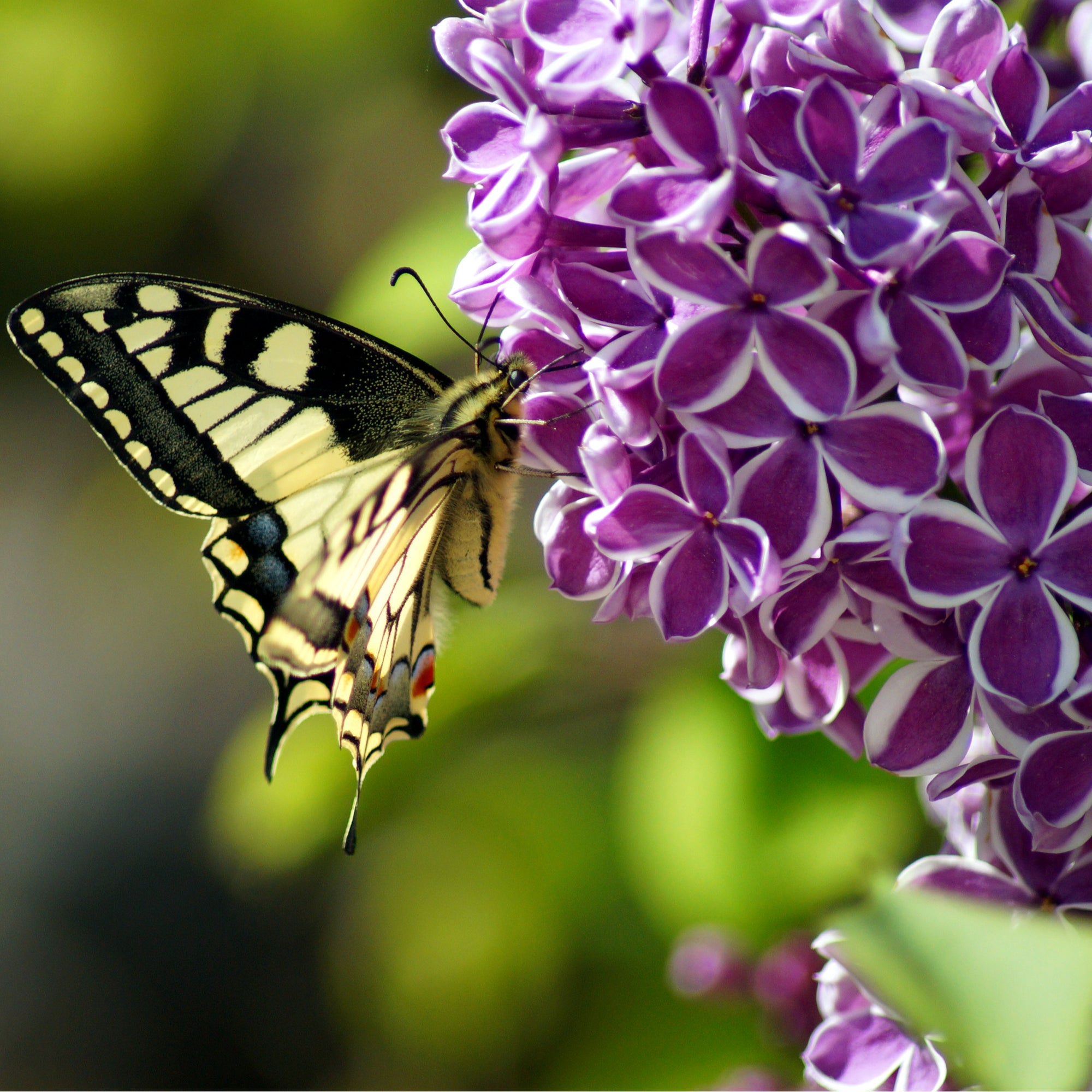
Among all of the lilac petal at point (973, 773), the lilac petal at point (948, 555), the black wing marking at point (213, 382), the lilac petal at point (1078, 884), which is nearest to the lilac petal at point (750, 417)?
the lilac petal at point (948, 555)

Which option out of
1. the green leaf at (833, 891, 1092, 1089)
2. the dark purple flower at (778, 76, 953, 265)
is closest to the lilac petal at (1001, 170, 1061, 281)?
the dark purple flower at (778, 76, 953, 265)

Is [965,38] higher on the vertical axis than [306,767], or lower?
higher

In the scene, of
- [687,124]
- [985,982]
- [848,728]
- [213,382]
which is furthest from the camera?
[213,382]

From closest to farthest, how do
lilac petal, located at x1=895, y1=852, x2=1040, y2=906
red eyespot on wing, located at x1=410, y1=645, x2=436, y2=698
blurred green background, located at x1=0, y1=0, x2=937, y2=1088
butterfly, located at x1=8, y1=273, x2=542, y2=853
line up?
1. lilac petal, located at x1=895, y1=852, x2=1040, y2=906
2. butterfly, located at x1=8, y1=273, x2=542, y2=853
3. red eyespot on wing, located at x1=410, y1=645, x2=436, y2=698
4. blurred green background, located at x1=0, y1=0, x2=937, y2=1088

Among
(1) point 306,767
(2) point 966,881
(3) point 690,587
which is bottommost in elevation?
(1) point 306,767

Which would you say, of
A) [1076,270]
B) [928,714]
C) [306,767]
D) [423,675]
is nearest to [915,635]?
[928,714]

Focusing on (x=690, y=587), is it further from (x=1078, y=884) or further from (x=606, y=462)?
(x=1078, y=884)

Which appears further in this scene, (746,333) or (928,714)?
(928,714)

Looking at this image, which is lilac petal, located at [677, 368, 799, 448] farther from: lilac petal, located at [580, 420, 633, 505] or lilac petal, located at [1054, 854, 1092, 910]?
lilac petal, located at [1054, 854, 1092, 910]

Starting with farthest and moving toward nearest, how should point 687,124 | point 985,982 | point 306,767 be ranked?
1. point 306,767
2. point 687,124
3. point 985,982
